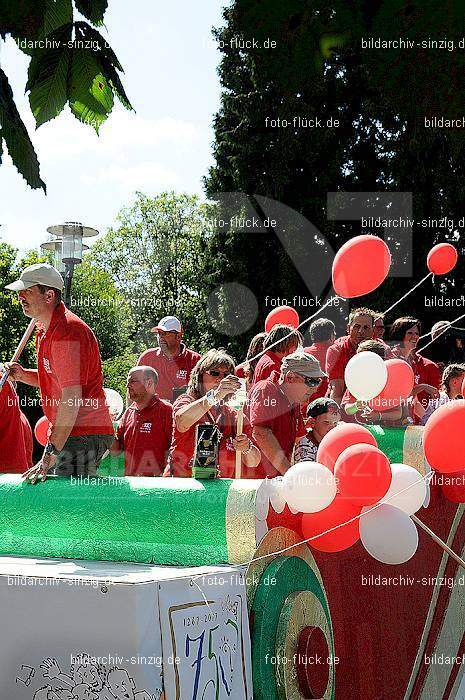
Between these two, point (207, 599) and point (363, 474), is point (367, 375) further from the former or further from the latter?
point (207, 599)

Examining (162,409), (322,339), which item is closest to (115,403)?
(162,409)

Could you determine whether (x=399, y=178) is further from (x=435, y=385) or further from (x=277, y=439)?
(x=277, y=439)

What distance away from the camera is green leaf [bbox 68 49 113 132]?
7.36 ft

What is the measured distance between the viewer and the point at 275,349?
5496mm

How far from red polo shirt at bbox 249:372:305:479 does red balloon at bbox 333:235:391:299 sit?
0.69 meters

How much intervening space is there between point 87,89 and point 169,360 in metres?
5.17

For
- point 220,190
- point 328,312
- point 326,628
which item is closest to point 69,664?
point 326,628

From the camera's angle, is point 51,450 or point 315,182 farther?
point 315,182

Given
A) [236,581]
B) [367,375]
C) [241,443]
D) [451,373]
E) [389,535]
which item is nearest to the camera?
[236,581]

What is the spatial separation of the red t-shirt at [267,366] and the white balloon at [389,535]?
7.38 feet

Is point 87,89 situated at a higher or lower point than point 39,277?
higher

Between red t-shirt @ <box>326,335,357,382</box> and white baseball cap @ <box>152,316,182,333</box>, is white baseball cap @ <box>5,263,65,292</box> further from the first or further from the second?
white baseball cap @ <box>152,316,182,333</box>

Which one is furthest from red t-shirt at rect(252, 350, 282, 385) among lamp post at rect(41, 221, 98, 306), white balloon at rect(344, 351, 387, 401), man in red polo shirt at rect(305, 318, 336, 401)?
lamp post at rect(41, 221, 98, 306)

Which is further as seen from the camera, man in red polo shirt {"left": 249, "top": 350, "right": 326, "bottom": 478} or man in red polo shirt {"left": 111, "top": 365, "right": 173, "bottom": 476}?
man in red polo shirt {"left": 111, "top": 365, "right": 173, "bottom": 476}
